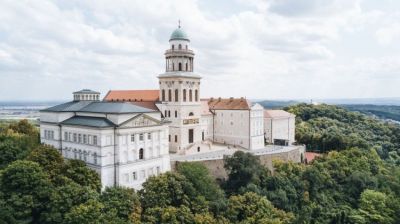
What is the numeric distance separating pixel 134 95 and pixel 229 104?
19528 millimetres

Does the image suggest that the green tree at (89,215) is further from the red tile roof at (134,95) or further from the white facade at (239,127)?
the white facade at (239,127)

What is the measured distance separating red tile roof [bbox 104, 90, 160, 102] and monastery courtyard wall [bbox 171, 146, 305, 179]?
581 inches

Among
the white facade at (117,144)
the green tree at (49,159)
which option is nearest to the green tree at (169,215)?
the white facade at (117,144)

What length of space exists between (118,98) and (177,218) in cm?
4428

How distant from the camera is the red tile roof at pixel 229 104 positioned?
74875 mm

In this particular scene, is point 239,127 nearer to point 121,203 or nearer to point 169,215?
point 169,215

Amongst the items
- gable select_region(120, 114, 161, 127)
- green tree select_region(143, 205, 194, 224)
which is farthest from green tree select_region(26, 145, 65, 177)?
green tree select_region(143, 205, 194, 224)

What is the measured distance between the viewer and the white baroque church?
49.2 m

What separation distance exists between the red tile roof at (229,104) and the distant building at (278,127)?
10.8 meters

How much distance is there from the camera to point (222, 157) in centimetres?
6169

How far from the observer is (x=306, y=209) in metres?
53.8

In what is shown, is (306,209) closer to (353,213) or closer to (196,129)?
(353,213)

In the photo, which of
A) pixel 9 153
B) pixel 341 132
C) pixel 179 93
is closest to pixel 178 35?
pixel 179 93

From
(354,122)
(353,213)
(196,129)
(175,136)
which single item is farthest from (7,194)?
(354,122)
